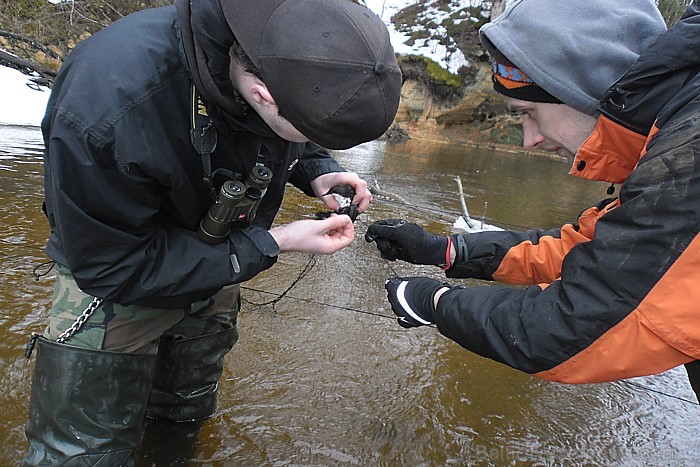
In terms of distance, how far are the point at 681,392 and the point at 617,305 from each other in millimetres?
2316

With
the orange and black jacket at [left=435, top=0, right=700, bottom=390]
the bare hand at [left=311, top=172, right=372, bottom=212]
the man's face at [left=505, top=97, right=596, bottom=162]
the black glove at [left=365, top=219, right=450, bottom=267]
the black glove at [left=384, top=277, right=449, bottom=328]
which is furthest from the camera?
A: the black glove at [left=365, top=219, right=450, bottom=267]

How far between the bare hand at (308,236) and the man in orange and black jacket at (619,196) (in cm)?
39

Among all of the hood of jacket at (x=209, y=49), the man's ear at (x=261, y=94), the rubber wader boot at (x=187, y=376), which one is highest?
the hood of jacket at (x=209, y=49)

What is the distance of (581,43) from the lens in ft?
4.20

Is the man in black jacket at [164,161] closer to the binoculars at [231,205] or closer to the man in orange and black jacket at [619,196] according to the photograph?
the binoculars at [231,205]

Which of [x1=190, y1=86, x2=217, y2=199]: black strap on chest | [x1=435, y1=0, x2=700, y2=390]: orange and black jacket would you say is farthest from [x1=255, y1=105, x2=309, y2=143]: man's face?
[x1=435, y1=0, x2=700, y2=390]: orange and black jacket

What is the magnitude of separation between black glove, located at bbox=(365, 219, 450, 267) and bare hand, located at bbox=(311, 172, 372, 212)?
45cm

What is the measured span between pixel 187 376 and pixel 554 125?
1712 millimetres

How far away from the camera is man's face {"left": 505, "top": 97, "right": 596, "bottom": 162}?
145cm

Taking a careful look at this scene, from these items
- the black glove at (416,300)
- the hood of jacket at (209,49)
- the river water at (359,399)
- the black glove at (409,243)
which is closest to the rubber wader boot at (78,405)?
the river water at (359,399)

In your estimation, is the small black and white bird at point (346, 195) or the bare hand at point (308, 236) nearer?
the bare hand at point (308, 236)

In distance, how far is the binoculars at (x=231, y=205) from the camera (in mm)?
1292

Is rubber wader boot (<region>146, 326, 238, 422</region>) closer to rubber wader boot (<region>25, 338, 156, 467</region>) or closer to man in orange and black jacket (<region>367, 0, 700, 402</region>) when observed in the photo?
rubber wader boot (<region>25, 338, 156, 467</region>)

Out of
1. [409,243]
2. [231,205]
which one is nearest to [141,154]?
[231,205]
